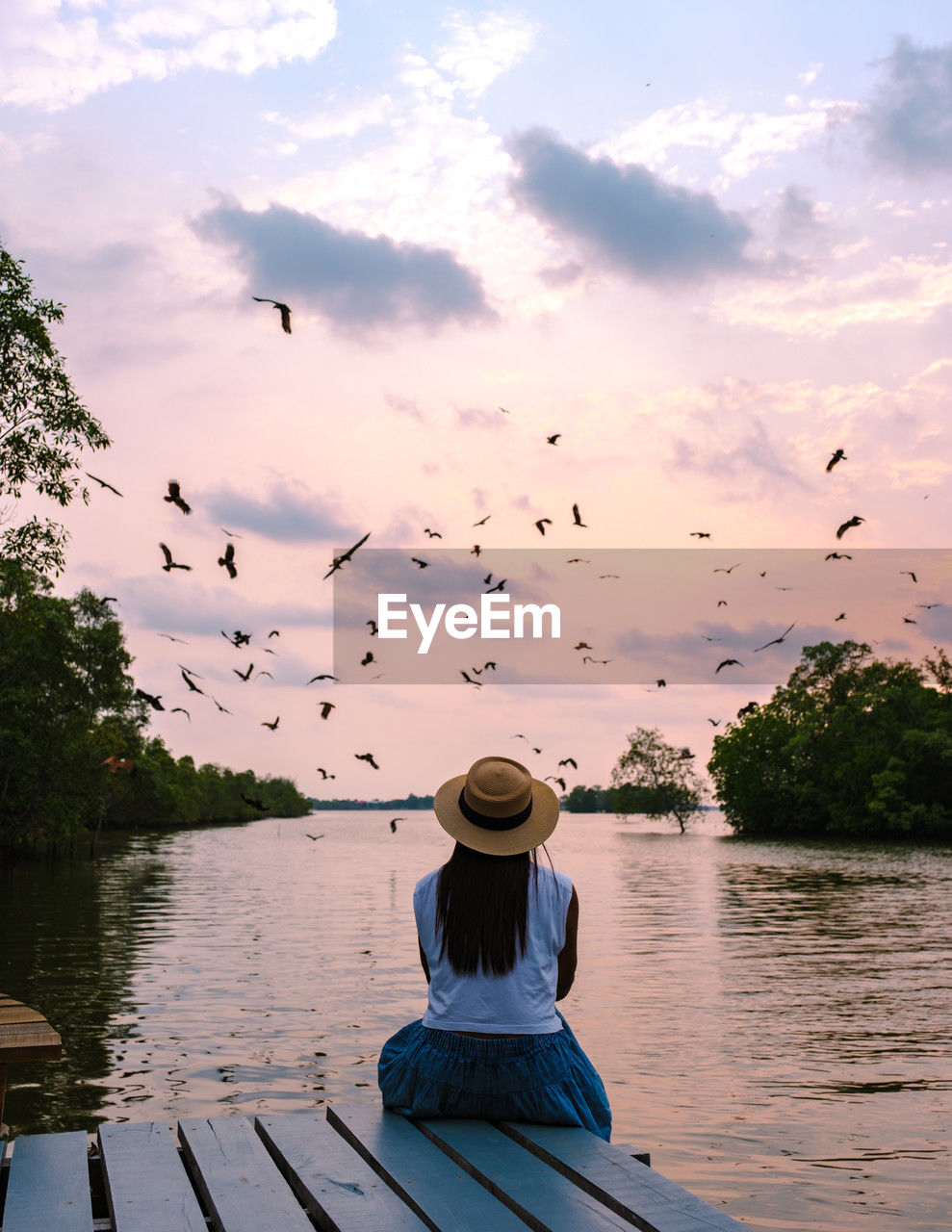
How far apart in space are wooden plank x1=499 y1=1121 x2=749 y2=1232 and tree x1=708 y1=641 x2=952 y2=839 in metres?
95.3

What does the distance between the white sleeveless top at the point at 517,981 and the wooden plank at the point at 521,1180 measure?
1.44 ft

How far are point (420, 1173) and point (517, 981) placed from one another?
977 millimetres

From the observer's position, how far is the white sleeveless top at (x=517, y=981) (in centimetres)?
527

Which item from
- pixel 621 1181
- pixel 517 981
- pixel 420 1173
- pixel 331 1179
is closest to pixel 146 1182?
pixel 331 1179

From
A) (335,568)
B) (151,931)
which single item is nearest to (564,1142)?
(335,568)

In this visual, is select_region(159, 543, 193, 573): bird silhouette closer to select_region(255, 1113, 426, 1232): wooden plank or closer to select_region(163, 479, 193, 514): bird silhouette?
select_region(163, 479, 193, 514): bird silhouette

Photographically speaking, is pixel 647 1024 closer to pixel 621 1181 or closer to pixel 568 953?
pixel 568 953

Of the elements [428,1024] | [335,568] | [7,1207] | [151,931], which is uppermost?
[335,568]

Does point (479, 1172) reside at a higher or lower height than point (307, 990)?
higher

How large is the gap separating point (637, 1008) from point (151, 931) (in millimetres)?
14169

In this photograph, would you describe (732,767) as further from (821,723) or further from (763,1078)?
(763,1078)

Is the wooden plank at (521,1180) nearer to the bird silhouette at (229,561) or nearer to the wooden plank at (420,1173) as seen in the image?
the wooden plank at (420,1173)

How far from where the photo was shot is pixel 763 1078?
1205 centimetres

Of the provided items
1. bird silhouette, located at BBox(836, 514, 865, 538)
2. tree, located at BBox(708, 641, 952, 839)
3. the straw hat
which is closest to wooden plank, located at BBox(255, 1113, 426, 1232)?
the straw hat
